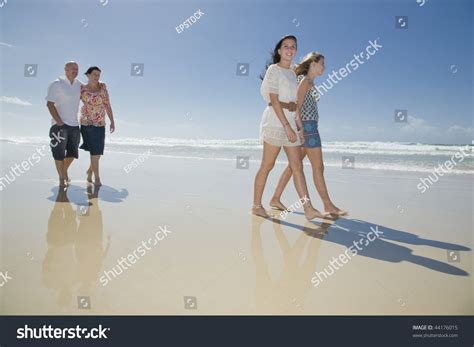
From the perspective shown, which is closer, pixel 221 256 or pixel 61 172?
pixel 221 256

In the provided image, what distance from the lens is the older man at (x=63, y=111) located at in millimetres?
5203

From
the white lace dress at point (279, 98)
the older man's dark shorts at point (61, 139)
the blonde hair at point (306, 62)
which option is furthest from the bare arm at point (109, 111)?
the blonde hair at point (306, 62)

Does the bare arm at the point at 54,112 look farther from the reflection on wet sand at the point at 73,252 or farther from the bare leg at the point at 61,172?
the reflection on wet sand at the point at 73,252

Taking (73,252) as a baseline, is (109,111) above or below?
above

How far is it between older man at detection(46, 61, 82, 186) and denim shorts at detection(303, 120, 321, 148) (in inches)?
141

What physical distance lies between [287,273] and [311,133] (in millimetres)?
1993

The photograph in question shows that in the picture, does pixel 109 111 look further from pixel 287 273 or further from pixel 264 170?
pixel 287 273

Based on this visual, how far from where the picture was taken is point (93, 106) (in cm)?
564

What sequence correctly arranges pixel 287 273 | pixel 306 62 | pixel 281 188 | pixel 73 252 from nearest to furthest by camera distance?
1. pixel 287 273
2. pixel 73 252
3. pixel 306 62
4. pixel 281 188

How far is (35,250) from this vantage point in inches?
108

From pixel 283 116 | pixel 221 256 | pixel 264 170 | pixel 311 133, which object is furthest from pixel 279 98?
pixel 221 256

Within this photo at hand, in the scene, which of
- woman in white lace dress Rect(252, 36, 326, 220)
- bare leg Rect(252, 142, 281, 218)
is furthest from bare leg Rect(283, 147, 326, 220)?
bare leg Rect(252, 142, 281, 218)

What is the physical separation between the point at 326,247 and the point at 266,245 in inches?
19.9

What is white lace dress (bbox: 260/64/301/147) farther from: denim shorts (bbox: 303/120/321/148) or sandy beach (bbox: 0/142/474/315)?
sandy beach (bbox: 0/142/474/315)
